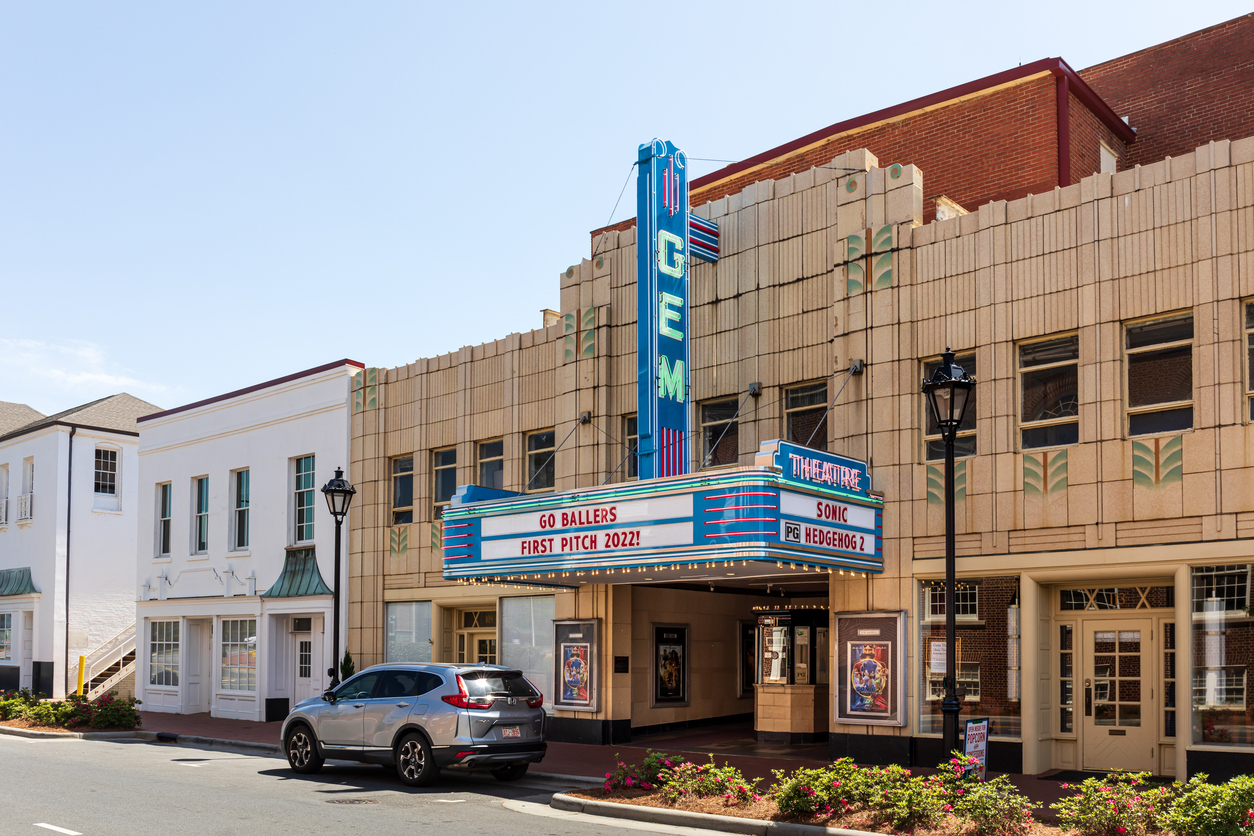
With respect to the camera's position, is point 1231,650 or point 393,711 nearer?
point 1231,650

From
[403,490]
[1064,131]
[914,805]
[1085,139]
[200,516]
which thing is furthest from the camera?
[200,516]

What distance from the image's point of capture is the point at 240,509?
28.5 metres

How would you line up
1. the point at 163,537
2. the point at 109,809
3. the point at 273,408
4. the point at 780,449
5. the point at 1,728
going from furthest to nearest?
the point at 163,537 < the point at 273,408 < the point at 1,728 < the point at 780,449 < the point at 109,809

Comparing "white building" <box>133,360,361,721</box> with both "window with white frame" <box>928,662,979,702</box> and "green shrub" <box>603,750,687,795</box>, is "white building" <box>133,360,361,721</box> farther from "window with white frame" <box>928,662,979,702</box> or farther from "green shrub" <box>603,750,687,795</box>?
"window with white frame" <box>928,662,979,702</box>

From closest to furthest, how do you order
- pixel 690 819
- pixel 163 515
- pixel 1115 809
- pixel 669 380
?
pixel 1115 809, pixel 690 819, pixel 669 380, pixel 163 515

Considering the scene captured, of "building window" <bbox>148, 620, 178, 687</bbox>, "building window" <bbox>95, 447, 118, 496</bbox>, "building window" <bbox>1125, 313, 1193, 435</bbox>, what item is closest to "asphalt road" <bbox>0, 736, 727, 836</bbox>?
"building window" <bbox>1125, 313, 1193, 435</bbox>

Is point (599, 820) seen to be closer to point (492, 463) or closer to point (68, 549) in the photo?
point (492, 463)

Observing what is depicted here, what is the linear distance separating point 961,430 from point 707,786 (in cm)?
634

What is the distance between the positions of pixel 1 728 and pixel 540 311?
14601 mm

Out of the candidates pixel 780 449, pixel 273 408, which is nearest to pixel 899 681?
pixel 780 449

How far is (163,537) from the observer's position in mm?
31016

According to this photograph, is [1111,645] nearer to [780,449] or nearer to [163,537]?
[780,449]

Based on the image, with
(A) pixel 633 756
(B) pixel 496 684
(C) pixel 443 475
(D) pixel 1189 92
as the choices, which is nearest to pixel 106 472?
(C) pixel 443 475

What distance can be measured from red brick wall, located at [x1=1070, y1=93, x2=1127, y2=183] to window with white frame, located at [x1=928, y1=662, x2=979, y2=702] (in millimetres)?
8837
